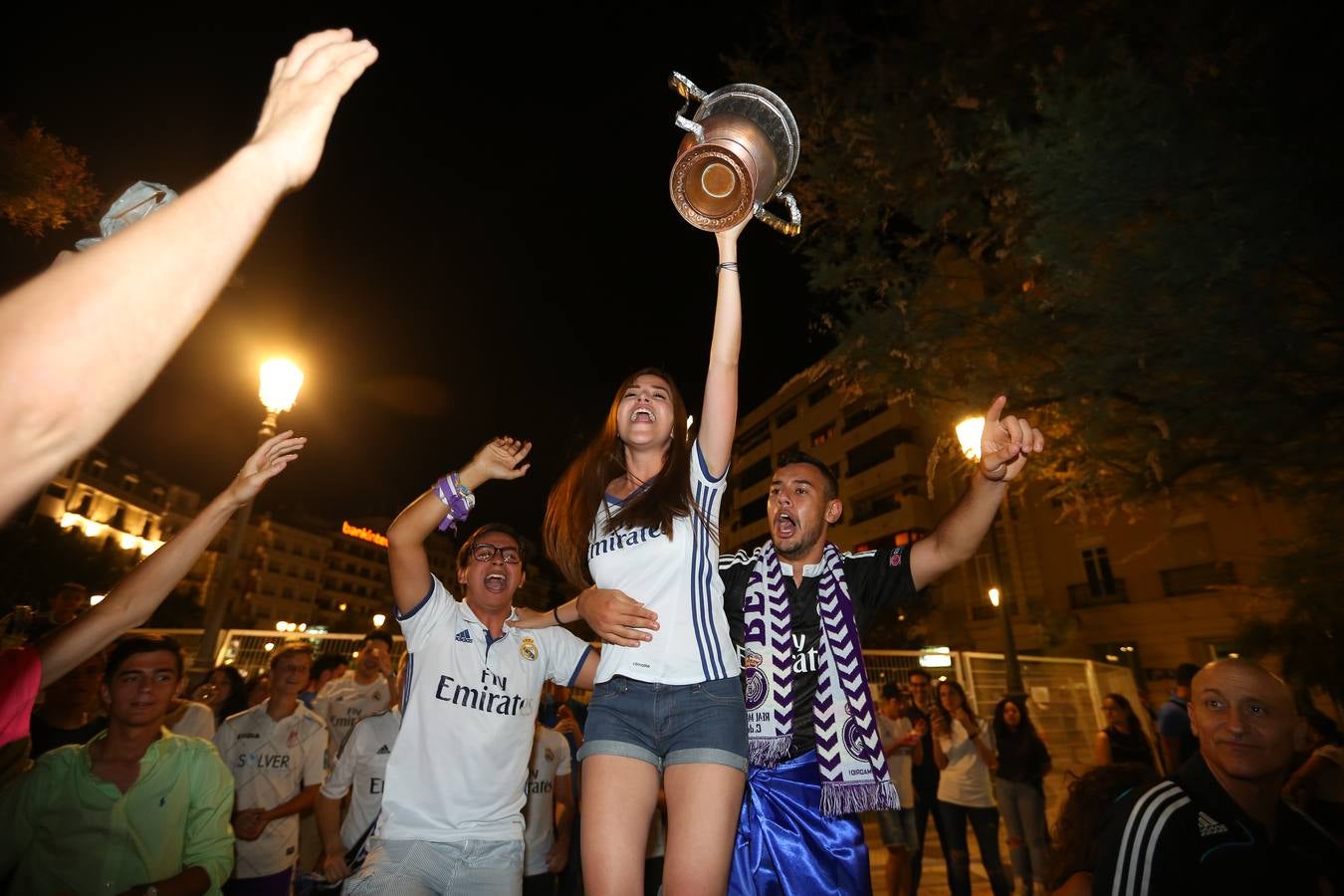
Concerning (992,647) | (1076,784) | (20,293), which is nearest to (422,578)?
(20,293)

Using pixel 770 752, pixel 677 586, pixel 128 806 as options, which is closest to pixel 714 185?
pixel 677 586

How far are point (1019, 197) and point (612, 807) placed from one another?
285 inches

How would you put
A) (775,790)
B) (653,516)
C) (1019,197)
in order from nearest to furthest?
1. (653,516)
2. (775,790)
3. (1019,197)

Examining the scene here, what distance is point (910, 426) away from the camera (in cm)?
3766

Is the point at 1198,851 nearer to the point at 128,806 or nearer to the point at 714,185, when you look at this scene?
the point at 714,185

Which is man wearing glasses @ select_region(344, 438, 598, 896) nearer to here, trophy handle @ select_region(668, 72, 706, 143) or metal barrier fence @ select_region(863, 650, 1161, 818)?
trophy handle @ select_region(668, 72, 706, 143)

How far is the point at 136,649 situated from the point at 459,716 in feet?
5.84

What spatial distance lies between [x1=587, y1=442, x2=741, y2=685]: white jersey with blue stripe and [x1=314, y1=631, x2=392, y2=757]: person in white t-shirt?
6.02 metres

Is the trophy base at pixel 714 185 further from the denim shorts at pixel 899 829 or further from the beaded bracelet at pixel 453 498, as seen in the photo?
the denim shorts at pixel 899 829

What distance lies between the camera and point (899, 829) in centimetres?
751

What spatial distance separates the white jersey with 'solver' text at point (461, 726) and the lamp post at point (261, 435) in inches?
194

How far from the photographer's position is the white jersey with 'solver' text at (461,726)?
3229 millimetres

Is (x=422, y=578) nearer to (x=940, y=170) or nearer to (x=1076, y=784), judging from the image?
(x=1076, y=784)

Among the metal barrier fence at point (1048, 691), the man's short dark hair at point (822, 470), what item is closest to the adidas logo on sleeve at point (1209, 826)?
the man's short dark hair at point (822, 470)
